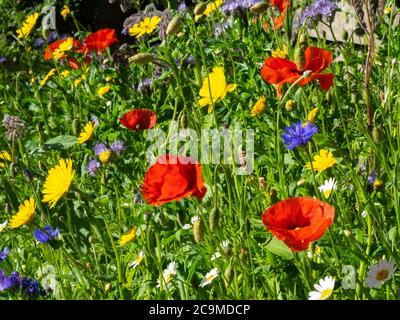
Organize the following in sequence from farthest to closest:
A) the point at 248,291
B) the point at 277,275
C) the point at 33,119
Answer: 1. the point at 33,119
2. the point at 277,275
3. the point at 248,291

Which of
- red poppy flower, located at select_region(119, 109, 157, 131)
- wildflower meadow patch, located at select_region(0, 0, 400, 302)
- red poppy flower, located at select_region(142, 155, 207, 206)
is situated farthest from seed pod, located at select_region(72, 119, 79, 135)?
red poppy flower, located at select_region(142, 155, 207, 206)

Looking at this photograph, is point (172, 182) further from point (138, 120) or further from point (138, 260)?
point (138, 120)

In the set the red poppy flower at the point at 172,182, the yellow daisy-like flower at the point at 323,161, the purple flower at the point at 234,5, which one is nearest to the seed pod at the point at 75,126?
the purple flower at the point at 234,5

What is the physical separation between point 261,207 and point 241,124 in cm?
44

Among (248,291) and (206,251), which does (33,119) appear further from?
(248,291)

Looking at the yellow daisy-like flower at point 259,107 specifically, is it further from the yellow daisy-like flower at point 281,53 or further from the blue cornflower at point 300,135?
the blue cornflower at point 300,135

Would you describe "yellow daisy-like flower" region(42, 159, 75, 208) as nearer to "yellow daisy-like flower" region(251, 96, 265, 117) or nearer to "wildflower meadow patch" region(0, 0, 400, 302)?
"wildflower meadow patch" region(0, 0, 400, 302)

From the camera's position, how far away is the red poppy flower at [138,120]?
222 centimetres

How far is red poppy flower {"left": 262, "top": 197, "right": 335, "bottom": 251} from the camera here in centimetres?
124

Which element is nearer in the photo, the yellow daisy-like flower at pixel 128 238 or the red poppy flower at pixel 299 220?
the red poppy flower at pixel 299 220

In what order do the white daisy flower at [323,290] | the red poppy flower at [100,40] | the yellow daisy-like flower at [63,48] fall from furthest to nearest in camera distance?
the yellow daisy-like flower at [63,48], the red poppy flower at [100,40], the white daisy flower at [323,290]

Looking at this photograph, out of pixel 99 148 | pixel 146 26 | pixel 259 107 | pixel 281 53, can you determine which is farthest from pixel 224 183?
pixel 146 26

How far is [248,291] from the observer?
5.33ft
